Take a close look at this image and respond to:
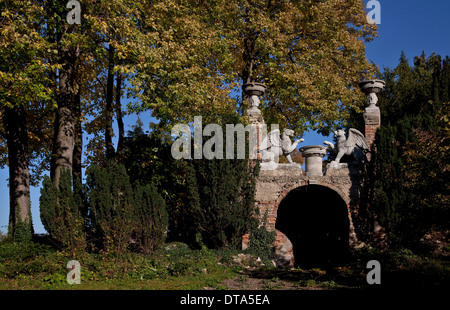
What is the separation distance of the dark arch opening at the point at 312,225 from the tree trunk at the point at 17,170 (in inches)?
353

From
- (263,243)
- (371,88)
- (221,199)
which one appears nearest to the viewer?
(221,199)

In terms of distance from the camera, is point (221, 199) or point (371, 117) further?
Result: point (371, 117)

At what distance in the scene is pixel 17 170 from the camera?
Answer: 14859 mm

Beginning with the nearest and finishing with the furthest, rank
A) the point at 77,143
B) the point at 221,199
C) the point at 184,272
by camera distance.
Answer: the point at 184,272, the point at 221,199, the point at 77,143

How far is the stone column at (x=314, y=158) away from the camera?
50.9ft

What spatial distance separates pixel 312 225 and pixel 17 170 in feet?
35.6

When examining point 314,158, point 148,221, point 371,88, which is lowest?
point 148,221

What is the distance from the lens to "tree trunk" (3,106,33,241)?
14.6 m

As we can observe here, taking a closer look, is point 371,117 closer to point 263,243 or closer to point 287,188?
point 287,188

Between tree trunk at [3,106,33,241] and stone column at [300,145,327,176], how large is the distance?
30.9 feet

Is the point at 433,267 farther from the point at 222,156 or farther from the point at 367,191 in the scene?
the point at 222,156

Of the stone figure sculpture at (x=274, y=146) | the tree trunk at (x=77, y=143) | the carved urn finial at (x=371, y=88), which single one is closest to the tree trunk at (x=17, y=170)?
the tree trunk at (x=77, y=143)

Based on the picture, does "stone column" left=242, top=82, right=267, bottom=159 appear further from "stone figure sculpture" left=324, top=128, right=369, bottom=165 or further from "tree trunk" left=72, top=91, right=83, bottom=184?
"tree trunk" left=72, top=91, right=83, bottom=184

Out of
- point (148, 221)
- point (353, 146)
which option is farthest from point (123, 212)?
point (353, 146)
